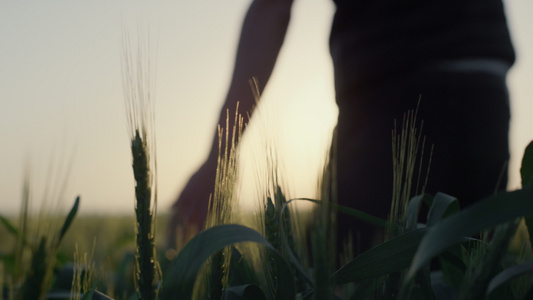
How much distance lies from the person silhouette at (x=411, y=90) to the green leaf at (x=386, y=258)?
76 cm

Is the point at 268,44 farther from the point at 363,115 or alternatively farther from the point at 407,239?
the point at 407,239

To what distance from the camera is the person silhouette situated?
3.90 ft

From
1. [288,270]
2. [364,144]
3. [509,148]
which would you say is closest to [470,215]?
[288,270]

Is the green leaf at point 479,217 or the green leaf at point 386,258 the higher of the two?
the green leaf at point 479,217

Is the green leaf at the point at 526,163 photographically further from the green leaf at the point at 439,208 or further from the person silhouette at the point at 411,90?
the person silhouette at the point at 411,90

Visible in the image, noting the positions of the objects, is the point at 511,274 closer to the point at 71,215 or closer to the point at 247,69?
the point at 71,215

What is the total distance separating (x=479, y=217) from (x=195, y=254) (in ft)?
0.62

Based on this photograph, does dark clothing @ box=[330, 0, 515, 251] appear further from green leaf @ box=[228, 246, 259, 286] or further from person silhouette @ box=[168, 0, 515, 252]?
green leaf @ box=[228, 246, 259, 286]

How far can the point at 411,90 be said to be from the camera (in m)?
1.23

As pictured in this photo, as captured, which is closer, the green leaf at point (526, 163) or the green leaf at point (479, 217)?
the green leaf at point (479, 217)

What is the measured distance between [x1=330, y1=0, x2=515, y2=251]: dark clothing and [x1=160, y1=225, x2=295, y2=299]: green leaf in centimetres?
89

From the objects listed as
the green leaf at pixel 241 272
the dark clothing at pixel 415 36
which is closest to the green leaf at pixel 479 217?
the green leaf at pixel 241 272

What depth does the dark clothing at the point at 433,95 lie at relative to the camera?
47.1 inches

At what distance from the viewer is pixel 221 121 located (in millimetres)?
1117
